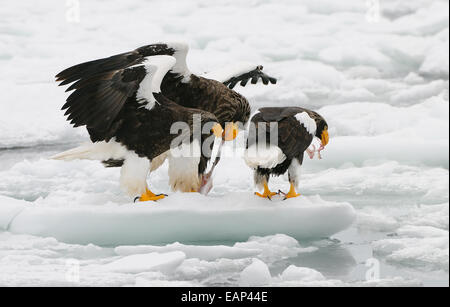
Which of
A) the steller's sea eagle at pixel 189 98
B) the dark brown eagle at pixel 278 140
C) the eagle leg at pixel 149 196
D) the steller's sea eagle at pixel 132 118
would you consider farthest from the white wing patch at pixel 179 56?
the eagle leg at pixel 149 196

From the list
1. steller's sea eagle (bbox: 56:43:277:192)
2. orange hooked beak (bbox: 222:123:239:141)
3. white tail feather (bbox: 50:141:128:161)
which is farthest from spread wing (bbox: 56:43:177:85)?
orange hooked beak (bbox: 222:123:239:141)

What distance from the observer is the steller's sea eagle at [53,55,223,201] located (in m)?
2.05

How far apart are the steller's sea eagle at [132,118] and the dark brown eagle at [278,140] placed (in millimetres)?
124

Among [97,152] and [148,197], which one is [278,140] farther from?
[97,152]

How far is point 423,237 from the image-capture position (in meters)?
2.43

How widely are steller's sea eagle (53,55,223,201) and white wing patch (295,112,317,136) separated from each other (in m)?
0.25

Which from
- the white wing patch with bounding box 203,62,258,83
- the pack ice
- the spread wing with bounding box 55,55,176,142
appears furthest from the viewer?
the white wing patch with bounding box 203,62,258,83

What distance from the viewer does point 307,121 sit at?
2.22m

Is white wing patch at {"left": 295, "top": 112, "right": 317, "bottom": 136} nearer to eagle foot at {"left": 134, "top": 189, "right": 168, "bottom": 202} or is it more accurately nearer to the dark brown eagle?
the dark brown eagle

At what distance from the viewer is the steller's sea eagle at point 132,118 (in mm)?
2055

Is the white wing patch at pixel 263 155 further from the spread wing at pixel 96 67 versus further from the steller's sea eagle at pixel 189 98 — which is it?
the spread wing at pixel 96 67
